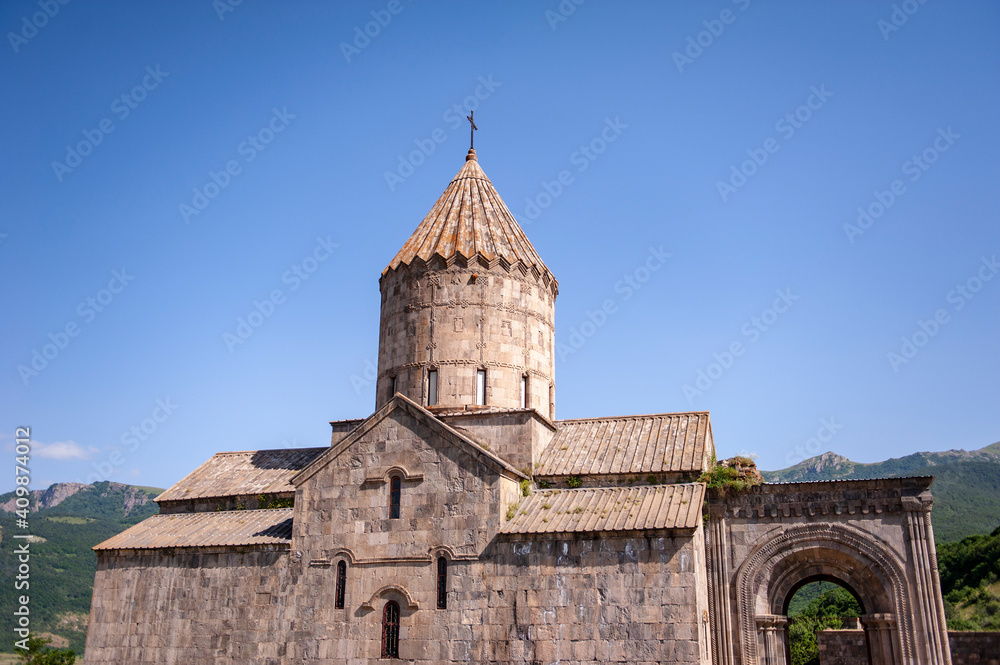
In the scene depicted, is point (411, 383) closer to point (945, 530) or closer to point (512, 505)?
point (512, 505)

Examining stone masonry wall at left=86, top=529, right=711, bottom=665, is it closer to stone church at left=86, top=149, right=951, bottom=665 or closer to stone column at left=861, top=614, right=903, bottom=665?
stone church at left=86, top=149, right=951, bottom=665

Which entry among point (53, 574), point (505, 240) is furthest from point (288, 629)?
point (53, 574)

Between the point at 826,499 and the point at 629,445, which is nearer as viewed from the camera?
the point at 826,499

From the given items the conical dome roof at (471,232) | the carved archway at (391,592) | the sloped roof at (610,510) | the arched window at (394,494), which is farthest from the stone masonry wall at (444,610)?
the conical dome roof at (471,232)

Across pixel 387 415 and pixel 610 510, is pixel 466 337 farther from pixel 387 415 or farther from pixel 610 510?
pixel 610 510

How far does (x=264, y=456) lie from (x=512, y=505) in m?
8.14

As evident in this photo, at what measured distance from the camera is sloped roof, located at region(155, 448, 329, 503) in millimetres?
18188

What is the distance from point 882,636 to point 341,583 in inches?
403

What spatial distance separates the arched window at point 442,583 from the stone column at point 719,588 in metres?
5.19

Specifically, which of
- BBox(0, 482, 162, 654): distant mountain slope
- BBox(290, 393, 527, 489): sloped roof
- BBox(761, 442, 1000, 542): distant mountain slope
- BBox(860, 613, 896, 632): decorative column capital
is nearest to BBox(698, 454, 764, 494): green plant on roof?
BBox(860, 613, 896, 632): decorative column capital

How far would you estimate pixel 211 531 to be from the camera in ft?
55.3

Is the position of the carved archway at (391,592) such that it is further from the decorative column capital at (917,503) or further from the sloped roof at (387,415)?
the decorative column capital at (917,503)

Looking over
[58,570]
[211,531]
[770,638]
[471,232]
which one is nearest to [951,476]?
[770,638]

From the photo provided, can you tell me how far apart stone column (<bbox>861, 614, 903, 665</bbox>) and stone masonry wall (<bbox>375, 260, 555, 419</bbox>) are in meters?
7.90
